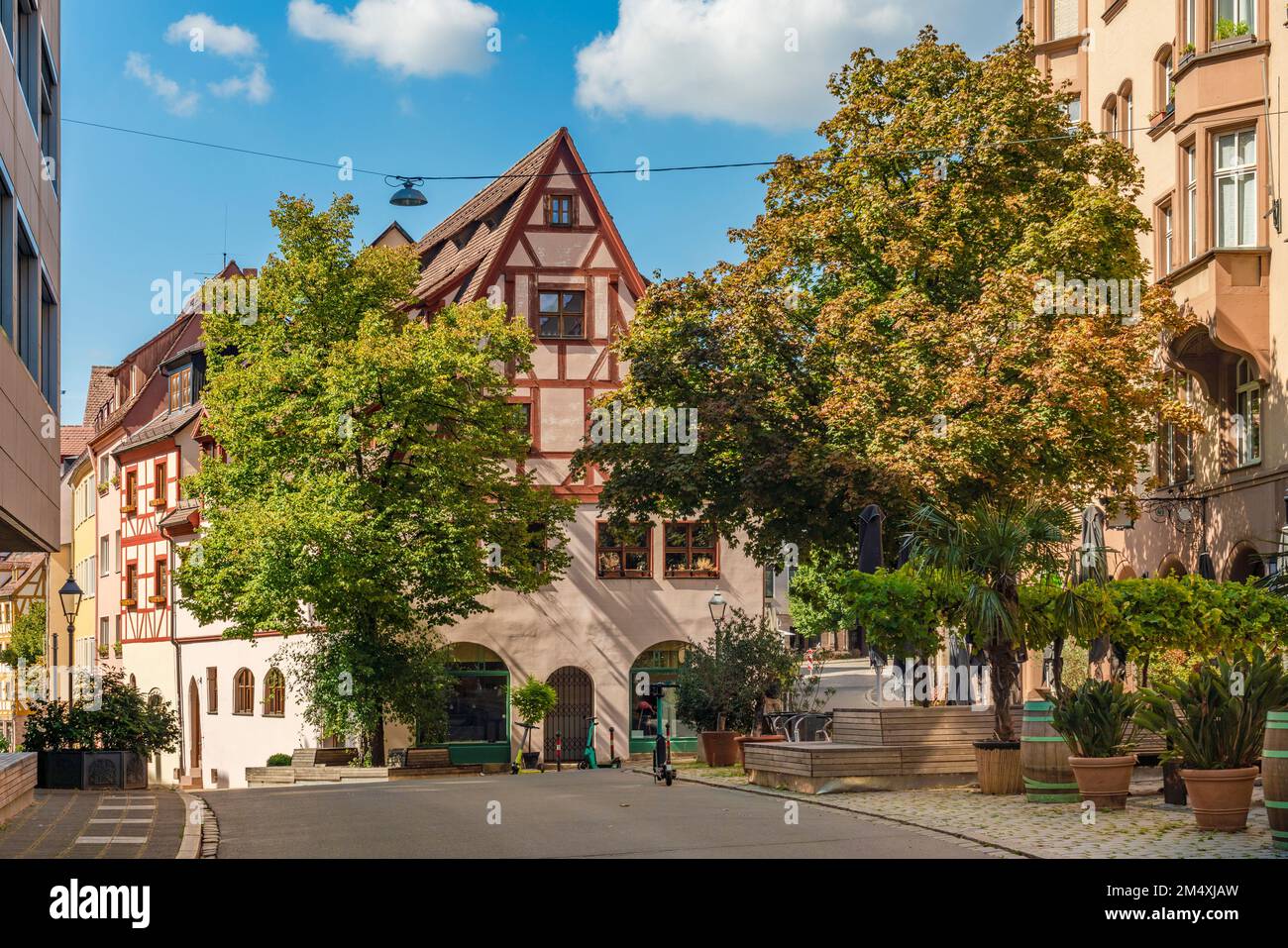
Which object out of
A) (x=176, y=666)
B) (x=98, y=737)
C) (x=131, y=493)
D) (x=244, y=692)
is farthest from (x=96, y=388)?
(x=98, y=737)

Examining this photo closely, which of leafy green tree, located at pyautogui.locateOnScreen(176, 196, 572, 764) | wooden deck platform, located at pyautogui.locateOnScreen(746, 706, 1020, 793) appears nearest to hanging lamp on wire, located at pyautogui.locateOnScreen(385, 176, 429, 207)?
leafy green tree, located at pyautogui.locateOnScreen(176, 196, 572, 764)

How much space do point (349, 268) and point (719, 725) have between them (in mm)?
13763

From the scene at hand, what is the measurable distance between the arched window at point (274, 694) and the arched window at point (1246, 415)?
25.0 metres

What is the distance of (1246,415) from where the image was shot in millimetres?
29953

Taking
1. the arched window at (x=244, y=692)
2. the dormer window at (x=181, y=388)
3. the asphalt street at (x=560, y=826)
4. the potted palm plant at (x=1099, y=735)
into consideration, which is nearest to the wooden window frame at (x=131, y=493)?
the dormer window at (x=181, y=388)

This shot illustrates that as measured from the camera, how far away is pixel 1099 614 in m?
19.5

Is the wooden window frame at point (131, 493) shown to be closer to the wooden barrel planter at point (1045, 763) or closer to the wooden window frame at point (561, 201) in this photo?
the wooden window frame at point (561, 201)

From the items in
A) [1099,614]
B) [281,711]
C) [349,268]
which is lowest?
[281,711]

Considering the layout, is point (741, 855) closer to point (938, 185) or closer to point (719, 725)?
point (719, 725)

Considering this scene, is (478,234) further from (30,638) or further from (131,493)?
(30,638)

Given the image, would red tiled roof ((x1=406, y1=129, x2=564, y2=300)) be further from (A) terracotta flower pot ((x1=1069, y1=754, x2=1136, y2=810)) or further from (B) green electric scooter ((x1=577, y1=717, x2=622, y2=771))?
(A) terracotta flower pot ((x1=1069, y1=754, x2=1136, y2=810))

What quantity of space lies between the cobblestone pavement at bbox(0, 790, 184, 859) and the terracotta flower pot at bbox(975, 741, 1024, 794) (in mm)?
8719
